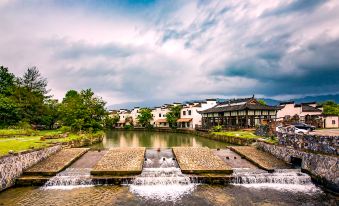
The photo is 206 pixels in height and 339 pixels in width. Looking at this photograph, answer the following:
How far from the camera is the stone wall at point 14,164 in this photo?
12631mm

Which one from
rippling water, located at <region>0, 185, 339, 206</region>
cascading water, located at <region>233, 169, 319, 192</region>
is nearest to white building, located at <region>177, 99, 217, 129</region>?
cascading water, located at <region>233, 169, 319, 192</region>

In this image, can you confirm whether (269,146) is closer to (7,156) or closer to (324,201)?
(324,201)

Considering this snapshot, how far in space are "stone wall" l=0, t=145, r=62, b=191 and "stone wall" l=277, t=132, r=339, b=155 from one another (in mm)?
18598

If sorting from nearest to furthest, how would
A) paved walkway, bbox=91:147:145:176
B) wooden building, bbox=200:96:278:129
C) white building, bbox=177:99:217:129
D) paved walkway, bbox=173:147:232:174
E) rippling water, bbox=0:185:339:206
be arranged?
rippling water, bbox=0:185:339:206
paved walkway, bbox=91:147:145:176
paved walkway, bbox=173:147:232:174
wooden building, bbox=200:96:278:129
white building, bbox=177:99:217:129

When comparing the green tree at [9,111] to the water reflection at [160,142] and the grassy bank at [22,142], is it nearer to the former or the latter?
the grassy bank at [22,142]

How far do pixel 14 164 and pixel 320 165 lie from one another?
1814 centimetres

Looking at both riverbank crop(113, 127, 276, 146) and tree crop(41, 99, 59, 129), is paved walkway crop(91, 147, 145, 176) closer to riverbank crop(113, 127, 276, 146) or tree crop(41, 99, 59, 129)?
riverbank crop(113, 127, 276, 146)

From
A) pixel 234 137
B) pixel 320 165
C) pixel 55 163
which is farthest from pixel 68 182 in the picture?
pixel 234 137

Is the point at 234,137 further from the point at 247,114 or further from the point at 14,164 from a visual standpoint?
the point at 14,164

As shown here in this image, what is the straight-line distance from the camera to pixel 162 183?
1381 cm

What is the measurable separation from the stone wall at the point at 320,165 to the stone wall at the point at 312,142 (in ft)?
1.69

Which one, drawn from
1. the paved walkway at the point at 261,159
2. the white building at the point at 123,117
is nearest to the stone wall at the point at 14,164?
the paved walkway at the point at 261,159

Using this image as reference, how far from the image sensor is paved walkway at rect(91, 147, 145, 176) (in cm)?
1457

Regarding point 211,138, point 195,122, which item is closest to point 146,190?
point 211,138
